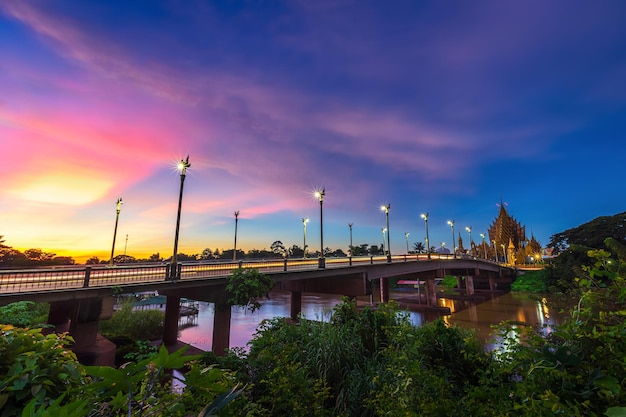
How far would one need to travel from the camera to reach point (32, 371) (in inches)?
95.1

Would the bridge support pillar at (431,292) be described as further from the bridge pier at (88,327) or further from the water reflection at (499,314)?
the bridge pier at (88,327)

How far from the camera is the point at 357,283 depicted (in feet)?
88.3

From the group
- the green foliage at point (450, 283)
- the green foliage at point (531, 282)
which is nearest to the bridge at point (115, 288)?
the green foliage at point (531, 282)

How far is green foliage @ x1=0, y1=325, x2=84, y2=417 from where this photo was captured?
226cm

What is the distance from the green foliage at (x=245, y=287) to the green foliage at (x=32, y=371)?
13183 mm

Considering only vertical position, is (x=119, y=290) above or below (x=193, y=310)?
above

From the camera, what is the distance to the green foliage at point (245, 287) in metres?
15.9

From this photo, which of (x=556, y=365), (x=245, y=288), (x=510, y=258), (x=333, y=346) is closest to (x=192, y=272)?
(x=245, y=288)

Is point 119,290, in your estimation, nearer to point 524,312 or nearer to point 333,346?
point 333,346

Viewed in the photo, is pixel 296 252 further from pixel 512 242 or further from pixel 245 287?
pixel 245 287

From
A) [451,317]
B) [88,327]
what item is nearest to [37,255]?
[88,327]

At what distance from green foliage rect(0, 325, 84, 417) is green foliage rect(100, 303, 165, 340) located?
85.6ft

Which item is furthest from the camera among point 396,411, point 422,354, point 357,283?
point 357,283

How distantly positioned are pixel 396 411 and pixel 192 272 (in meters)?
14.1
